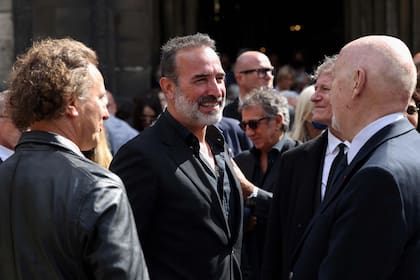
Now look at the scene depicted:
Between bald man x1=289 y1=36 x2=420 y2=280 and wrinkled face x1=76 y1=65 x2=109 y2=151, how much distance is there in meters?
0.87

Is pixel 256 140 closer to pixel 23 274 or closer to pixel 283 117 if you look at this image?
pixel 283 117

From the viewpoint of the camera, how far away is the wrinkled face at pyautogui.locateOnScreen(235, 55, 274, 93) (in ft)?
29.8

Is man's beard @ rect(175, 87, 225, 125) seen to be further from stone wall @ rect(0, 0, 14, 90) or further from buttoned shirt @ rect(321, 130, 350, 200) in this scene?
stone wall @ rect(0, 0, 14, 90)

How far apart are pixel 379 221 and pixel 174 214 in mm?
1443

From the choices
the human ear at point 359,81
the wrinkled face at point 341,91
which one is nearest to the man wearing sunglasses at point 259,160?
the wrinkled face at point 341,91

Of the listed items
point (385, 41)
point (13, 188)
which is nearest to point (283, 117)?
point (385, 41)

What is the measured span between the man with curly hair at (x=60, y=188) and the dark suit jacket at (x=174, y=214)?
1132mm

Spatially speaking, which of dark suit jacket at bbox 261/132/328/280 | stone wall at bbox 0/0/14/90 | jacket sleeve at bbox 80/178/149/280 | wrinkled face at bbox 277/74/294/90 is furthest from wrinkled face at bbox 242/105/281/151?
stone wall at bbox 0/0/14/90

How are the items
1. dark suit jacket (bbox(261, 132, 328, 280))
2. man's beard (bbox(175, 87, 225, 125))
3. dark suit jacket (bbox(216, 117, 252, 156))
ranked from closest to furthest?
man's beard (bbox(175, 87, 225, 125)), dark suit jacket (bbox(261, 132, 328, 280)), dark suit jacket (bbox(216, 117, 252, 156))

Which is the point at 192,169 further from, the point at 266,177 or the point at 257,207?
the point at 266,177

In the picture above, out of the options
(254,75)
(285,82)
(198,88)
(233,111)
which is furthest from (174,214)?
(285,82)

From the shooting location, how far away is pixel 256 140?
6.81 m

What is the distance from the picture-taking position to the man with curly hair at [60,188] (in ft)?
10.8

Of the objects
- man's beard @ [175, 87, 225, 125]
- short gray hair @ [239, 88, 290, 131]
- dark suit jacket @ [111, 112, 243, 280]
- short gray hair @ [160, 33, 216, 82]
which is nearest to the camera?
dark suit jacket @ [111, 112, 243, 280]
